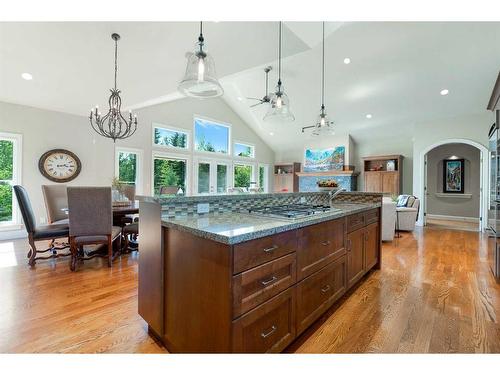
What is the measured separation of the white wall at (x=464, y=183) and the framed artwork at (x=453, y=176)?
9 centimetres

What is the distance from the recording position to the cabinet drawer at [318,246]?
1715 millimetres

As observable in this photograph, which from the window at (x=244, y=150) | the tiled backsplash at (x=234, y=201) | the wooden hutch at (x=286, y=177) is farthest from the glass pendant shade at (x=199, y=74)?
the wooden hutch at (x=286, y=177)

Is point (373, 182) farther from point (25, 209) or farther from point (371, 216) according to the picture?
point (25, 209)

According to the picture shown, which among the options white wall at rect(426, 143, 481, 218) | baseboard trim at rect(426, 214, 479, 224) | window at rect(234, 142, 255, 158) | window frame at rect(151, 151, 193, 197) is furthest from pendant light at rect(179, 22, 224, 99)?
baseboard trim at rect(426, 214, 479, 224)

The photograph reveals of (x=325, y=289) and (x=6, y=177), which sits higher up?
(x=6, y=177)

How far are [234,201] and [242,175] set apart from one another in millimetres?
7141

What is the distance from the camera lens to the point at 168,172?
23.1 ft

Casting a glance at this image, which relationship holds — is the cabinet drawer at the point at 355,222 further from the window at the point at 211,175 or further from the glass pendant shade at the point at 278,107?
the window at the point at 211,175

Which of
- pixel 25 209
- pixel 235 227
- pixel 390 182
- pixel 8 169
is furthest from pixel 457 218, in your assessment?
pixel 8 169

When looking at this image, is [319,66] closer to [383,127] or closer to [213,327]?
[383,127]

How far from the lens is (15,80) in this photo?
13.5 feet
